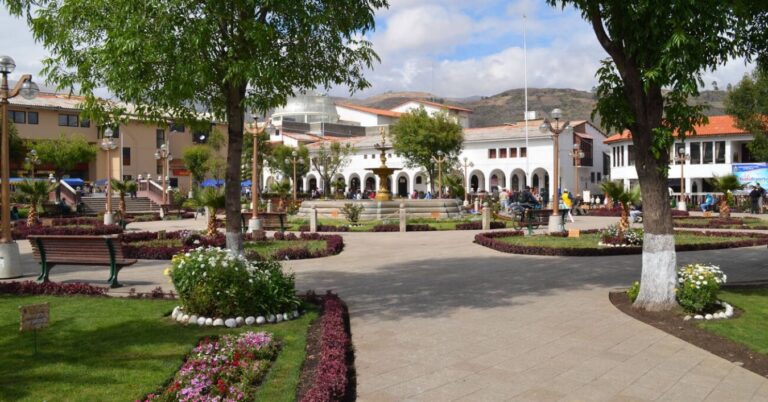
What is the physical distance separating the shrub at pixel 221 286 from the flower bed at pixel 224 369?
77 centimetres

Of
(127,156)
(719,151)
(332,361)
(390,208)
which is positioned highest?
(127,156)

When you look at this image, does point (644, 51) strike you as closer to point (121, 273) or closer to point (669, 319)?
point (669, 319)

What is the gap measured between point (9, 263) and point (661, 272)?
33.9 ft

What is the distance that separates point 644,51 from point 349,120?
78.0 m

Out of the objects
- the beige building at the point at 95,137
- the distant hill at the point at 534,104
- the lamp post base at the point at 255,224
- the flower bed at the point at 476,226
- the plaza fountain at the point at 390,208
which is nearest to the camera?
the lamp post base at the point at 255,224

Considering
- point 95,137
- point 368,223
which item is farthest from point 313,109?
point 368,223

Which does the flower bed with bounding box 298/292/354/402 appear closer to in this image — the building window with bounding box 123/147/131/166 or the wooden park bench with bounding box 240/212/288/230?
the wooden park bench with bounding box 240/212/288/230

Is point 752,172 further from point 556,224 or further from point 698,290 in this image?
point 698,290

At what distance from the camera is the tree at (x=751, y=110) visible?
3841 cm

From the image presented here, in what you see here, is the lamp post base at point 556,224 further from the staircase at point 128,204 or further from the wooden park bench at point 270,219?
the staircase at point 128,204

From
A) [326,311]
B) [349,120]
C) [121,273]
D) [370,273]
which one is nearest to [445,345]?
[326,311]

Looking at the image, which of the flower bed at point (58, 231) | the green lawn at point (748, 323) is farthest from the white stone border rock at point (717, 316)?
the flower bed at point (58, 231)

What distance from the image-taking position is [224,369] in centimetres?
505

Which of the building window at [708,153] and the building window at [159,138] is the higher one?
the building window at [159,138]
